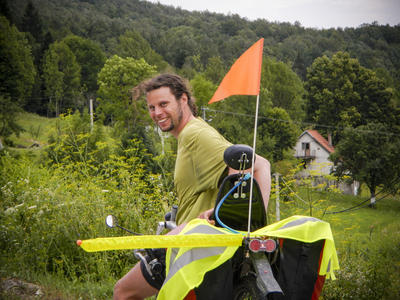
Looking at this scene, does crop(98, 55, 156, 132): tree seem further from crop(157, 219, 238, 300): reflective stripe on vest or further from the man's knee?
crop(157, 219, 238, 300): reflective stripe on vest

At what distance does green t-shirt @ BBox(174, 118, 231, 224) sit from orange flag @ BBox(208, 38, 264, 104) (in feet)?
0.84

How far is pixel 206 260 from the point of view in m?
1.34

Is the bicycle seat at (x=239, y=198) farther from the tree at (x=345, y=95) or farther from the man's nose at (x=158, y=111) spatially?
the tree at (x=345, y=95)

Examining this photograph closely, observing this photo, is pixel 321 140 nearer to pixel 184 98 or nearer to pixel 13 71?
pixel 13 71

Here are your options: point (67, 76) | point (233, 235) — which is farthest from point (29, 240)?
point (67, 76)

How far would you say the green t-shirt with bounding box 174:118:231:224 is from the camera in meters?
1.81

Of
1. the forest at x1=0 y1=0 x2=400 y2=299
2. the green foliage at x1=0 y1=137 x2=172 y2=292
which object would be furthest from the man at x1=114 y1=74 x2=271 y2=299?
the green foliage at x1=0 y1=137 x2=172 y2=292

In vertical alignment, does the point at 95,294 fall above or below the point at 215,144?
below

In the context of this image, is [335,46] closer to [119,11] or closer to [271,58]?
[271,58]

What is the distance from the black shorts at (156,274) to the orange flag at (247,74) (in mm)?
818

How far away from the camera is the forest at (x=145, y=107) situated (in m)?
5.48

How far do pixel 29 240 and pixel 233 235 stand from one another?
388cm

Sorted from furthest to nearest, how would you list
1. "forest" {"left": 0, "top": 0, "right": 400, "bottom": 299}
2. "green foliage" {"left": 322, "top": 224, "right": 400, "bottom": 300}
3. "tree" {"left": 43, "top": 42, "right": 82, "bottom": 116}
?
"tree" {"left": 43, "top": 42, "right": 82, "bottom": 116}, "forest" {"left": 0, "top": 0, "right": 400, "bottom": 299}, "green foliage" {"left": 322, "top": 224, "right": 400, "bottom": 300}

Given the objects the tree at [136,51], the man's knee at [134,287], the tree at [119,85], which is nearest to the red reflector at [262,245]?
the man's knee at [134,287]
